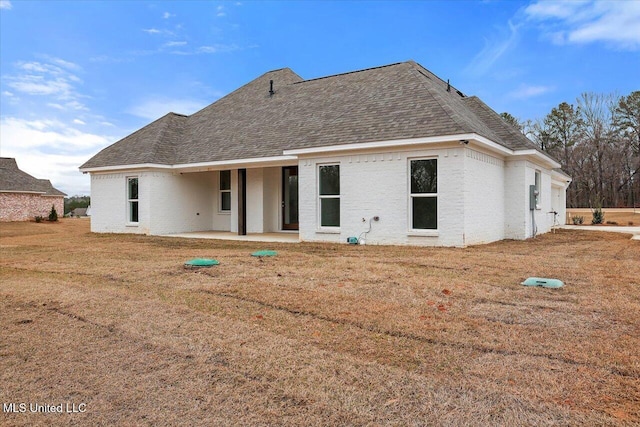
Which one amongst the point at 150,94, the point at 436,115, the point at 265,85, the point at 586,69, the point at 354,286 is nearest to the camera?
Result: the point at 354,286

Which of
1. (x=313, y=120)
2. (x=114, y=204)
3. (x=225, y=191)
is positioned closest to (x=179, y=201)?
(x=225, y=191)

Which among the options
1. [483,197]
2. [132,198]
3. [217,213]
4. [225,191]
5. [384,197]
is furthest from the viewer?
[217,213]

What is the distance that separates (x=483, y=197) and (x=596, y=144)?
39916mm

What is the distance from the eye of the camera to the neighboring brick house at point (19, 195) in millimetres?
32000

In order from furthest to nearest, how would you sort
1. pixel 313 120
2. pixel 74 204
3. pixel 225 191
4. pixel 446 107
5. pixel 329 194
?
1. pixel 74 204
2. pixel 225 191
3. pixel 313 120
4. pixel 329 194
5. pixel 446 107

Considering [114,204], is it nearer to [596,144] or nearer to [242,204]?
[242,204]

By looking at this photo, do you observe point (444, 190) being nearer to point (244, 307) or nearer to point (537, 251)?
point (537, 251)

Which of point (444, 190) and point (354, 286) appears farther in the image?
point (444, 190)

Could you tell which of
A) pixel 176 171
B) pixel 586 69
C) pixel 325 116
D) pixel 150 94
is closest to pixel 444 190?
pixel 325 116

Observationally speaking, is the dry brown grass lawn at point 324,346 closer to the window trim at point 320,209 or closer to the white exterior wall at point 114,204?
the window trim at point 320,209

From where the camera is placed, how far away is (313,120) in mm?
15766

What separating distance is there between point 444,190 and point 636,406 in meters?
8.79

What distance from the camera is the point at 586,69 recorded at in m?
28.8

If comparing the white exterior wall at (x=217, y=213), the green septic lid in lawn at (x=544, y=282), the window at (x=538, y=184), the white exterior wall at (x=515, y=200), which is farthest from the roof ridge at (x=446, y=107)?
the white exterior wall at (x=217, y=213)
